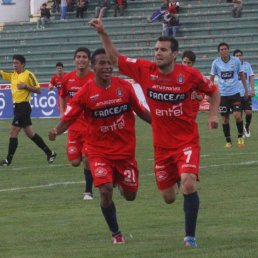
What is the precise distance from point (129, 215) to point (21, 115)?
7142 mm

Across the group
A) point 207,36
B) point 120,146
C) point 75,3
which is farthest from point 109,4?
point 120,146

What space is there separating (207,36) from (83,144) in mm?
24347

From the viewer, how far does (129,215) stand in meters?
9.75

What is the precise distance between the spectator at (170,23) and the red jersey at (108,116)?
26.2 meters

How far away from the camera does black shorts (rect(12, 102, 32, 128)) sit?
1636cm

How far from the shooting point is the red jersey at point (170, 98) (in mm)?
8016

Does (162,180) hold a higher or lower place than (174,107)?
lower

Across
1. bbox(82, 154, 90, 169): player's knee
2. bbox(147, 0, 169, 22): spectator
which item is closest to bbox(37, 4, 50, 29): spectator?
bbox(147, 0, 169, 22): spectator

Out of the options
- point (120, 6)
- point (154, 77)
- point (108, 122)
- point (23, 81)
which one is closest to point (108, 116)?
point (108, 122)

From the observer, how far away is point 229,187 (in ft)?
39.0

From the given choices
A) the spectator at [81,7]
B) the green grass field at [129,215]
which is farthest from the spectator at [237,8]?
the green grass field at [129,215]

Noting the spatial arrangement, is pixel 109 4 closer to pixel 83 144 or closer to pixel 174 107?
pixel 83 144

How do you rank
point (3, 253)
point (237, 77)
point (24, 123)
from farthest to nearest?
point (237, 77) → point (24, 123) → point (3, 253)

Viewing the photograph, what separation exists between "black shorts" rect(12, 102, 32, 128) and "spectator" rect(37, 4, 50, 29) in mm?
22603
